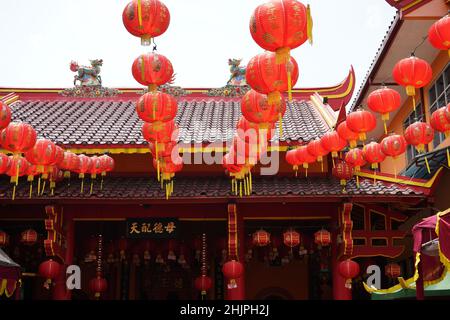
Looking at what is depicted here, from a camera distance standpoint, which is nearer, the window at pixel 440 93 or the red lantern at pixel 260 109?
the red lantern at pixel 260 109

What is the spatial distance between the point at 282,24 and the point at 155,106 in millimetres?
2397

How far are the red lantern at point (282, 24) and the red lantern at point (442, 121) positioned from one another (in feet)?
11.1

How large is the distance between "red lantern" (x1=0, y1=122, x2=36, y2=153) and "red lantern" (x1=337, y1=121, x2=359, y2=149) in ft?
16.9

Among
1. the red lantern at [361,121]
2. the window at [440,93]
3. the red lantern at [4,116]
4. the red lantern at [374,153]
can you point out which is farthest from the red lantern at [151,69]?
the window at [440,93]

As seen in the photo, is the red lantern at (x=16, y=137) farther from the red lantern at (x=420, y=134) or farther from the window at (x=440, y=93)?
the window at (x=440, y=93)

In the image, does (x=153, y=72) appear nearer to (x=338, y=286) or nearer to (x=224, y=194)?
(x=224, y=194)

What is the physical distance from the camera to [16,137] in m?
8.20

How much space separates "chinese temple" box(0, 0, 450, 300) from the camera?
930cm

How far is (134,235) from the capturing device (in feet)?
38.3

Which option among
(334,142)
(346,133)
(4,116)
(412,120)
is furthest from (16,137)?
(412,120)

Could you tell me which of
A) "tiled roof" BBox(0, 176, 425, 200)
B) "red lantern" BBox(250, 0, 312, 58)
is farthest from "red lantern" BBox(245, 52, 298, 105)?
"tiled roof" BBox(0, 176, 425, 200)

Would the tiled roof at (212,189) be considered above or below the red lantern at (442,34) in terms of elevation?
below

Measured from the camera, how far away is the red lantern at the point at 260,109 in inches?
277

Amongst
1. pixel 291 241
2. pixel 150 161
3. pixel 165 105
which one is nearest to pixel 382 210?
pixel 291 241
